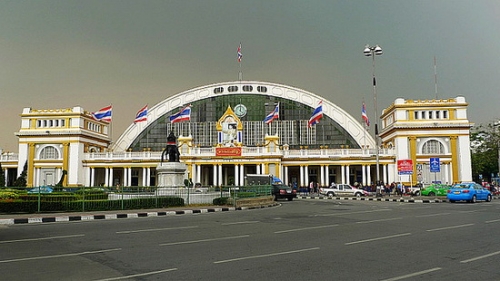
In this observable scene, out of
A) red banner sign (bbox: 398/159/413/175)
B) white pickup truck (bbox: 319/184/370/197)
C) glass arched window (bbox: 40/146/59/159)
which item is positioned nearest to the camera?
red banner sign (bbox: 398/159/413/175)

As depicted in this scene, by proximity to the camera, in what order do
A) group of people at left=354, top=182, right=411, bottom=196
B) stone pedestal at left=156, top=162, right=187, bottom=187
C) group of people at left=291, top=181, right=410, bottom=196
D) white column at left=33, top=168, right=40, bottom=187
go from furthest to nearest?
white column at left=33, top=168, right=40, bottom=187
group of people at left=291, top=181, right=410, bottom=196
group of people at left=354, top=182, right=411, bottom=196
stone pedestal at left=156, top=162, right=187, bottom=187

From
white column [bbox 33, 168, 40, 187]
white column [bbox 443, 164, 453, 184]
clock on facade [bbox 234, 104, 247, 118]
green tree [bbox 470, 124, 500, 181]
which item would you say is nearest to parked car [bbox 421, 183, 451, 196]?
white column [bbox 443, 164, 453, 184]

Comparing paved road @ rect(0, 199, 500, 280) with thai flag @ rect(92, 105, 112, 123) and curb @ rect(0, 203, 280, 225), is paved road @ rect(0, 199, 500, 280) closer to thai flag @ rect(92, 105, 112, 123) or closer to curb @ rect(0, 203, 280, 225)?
curb @ rect(0, 203, 280, 225)

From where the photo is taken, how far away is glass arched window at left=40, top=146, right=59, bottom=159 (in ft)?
221

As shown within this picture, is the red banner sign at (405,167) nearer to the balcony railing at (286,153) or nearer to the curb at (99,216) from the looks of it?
the curb at (99,216)

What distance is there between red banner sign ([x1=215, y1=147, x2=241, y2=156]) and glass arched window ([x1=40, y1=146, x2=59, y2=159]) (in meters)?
26.7

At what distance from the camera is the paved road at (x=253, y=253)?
7.77m

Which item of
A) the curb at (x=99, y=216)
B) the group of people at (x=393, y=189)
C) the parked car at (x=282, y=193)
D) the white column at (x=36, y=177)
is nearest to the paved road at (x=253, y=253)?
the curb at (x=99, y=216)

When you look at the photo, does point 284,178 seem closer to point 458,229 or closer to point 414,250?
point 458,229

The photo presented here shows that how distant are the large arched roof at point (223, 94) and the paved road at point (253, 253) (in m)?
63.1

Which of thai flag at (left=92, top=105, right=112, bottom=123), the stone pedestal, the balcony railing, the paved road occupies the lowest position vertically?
the paved road

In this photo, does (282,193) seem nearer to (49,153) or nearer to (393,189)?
(393,189)

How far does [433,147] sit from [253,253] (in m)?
57.5

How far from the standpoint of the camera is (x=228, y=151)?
6200 centimetres
